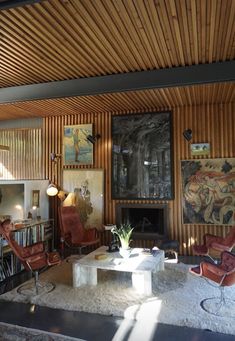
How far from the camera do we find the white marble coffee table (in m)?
4.48

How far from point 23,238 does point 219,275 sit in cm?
387

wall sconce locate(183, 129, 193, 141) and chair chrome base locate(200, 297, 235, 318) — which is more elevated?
wall sconce locate(183, 129, 193, 141)

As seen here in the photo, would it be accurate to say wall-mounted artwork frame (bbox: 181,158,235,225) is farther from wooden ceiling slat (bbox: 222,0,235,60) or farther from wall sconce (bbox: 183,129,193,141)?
wooden ceiling slat (bbox: 222,0,235,60)

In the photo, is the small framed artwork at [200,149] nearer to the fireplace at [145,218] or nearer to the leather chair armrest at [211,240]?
the fireplace at [145,218]

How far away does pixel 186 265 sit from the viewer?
603 cm

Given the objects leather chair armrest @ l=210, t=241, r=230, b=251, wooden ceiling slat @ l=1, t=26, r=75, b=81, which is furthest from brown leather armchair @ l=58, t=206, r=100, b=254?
wooden ceiling slat @ l=1, t=26, r=75, b=81

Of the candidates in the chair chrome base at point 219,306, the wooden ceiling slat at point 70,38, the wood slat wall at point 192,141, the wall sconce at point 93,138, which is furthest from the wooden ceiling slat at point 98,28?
the chair chrome base at point 219,306

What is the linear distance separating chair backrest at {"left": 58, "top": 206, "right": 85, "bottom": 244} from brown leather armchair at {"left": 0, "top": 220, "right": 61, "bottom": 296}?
1.64 meters

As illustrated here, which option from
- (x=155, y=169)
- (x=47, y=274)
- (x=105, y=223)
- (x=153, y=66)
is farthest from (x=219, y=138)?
(x=47, y=274)

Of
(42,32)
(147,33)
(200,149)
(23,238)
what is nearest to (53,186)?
(23,238)

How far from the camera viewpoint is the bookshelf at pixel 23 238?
5473 millimetres

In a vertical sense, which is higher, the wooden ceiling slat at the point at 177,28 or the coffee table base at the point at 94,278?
the wooden ceiling slat at the point at 177,28

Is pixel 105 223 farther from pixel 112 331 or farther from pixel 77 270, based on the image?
pixel 112 331

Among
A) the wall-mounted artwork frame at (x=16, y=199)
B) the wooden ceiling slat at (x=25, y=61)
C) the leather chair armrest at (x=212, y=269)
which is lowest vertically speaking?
the leather chair armrest at (x=212, y=269)
